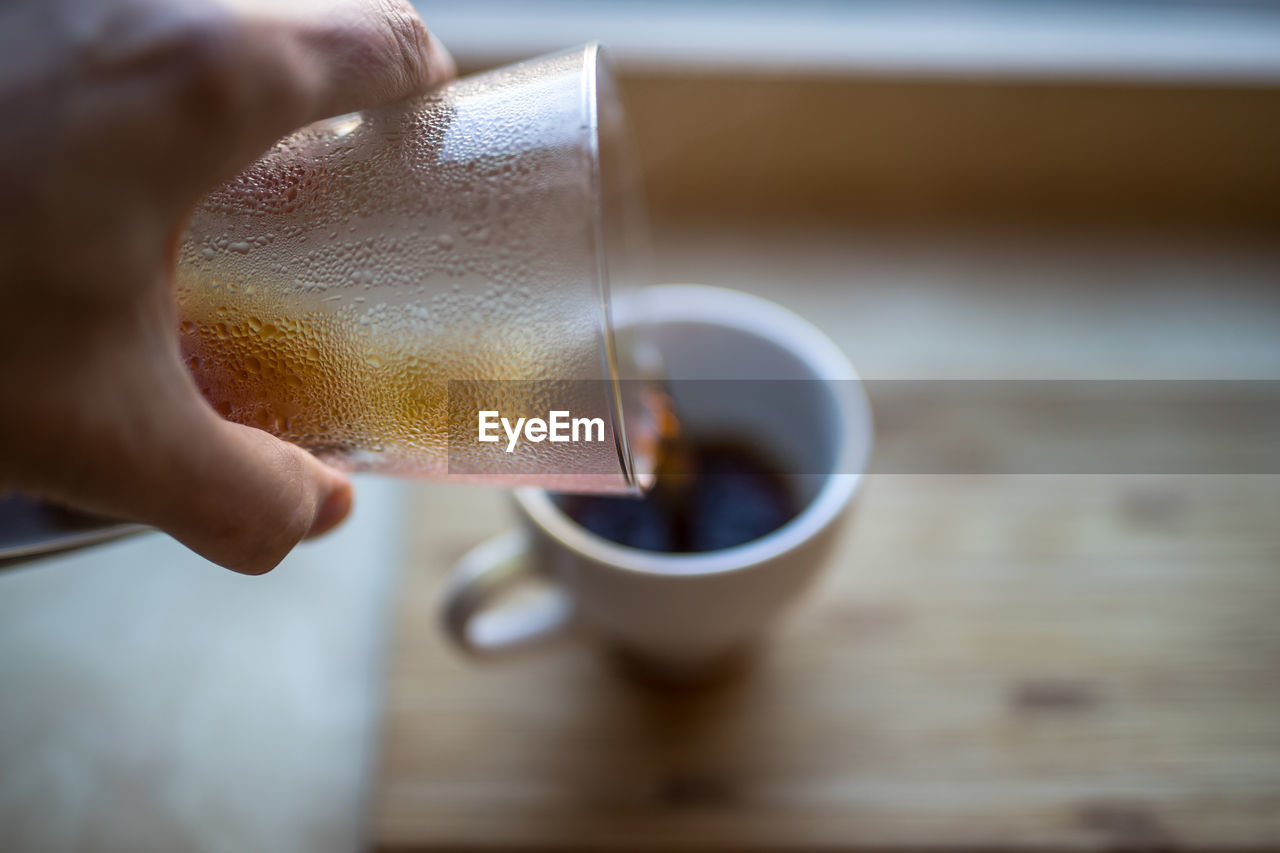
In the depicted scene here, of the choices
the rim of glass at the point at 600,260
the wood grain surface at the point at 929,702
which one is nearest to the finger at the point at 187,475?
the rim of glass at the point at 600,260

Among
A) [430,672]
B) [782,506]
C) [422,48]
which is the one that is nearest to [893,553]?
[782,506]

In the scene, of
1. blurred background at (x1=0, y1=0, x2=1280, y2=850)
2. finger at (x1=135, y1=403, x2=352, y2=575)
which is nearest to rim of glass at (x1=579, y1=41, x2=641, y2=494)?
finger at (x1=135, y1=403, x2=352, y2=575)

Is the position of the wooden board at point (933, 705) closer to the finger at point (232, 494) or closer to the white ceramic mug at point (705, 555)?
the white ceramic mug at point (705, 555)

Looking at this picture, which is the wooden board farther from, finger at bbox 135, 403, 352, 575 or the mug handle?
finger at bbox 135, 403, 352, 575

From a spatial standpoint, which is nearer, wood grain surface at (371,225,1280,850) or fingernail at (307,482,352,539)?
fingernail at (307,482,352,539)

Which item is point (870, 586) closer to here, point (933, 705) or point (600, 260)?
point (933, 705)

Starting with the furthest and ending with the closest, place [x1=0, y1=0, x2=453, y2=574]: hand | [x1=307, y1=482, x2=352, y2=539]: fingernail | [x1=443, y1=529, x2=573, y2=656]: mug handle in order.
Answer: [x1=443, y1=529, x2=573, y2=656]: mug handle, [x1=307, y1=482, x2=352, y2=539]: fingernail, [x1=0, y1=0, x2=453, y2=574]: hand

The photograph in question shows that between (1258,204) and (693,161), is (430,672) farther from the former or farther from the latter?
(1258,204)
